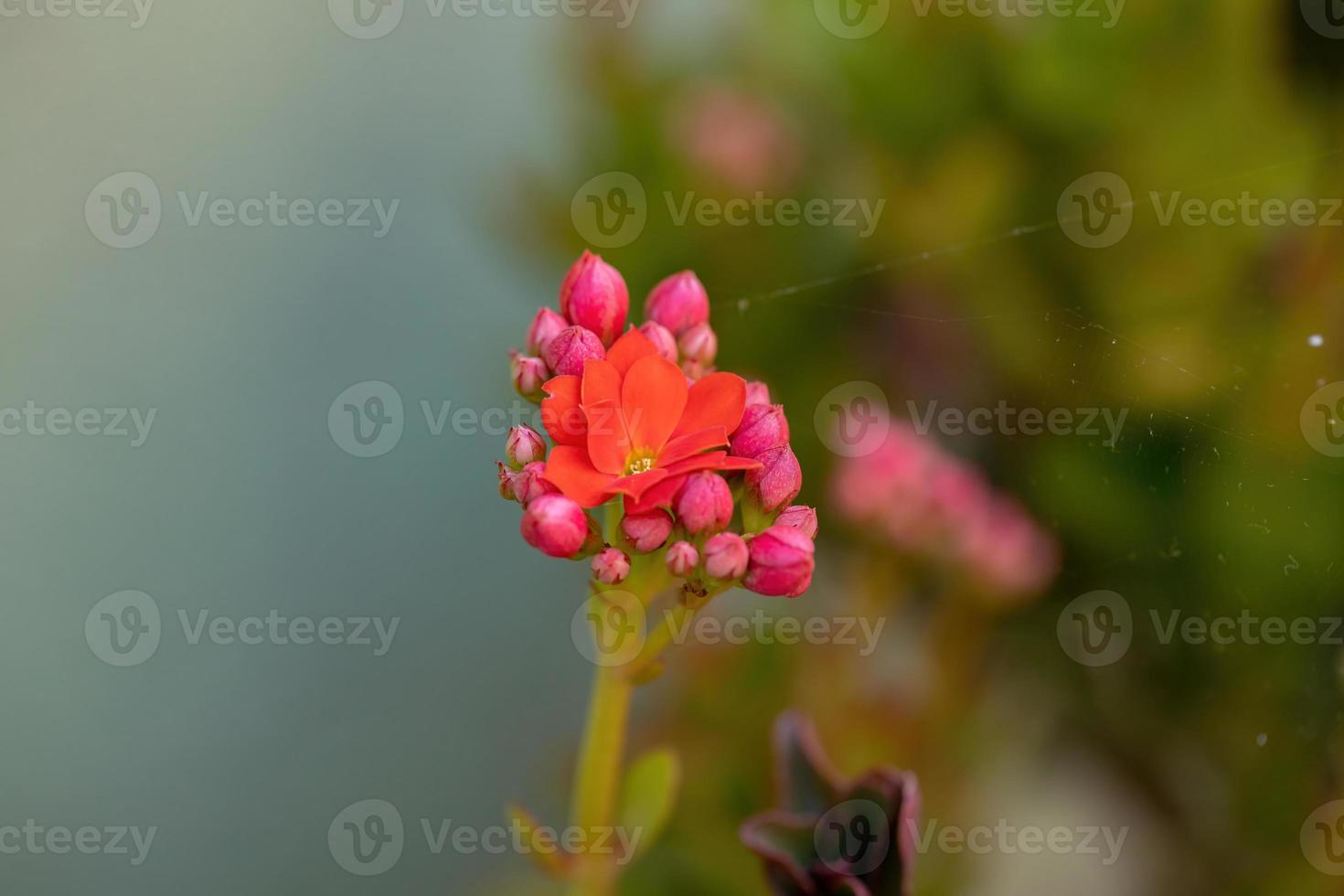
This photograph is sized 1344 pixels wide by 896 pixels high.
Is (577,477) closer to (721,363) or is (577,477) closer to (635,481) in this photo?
(635,481)

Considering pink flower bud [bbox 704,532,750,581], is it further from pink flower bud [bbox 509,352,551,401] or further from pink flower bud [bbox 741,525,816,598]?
pink flower bud [bbox 509,352,551,401]

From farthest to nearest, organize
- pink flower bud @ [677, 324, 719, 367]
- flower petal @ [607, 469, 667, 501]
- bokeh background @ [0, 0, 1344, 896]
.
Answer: bokeh background @ [0, 0, 1344, 896] → pink flower bud @ [677, 324, 719, 367] → flower petal @ [607, 469, 667, 501]

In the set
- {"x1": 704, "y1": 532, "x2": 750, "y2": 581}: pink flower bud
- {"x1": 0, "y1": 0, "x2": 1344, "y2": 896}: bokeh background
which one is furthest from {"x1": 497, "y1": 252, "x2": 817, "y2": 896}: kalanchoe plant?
{"x1": 0, "y1": 0, "x2": 1344, "y2": 896}: bokeh background

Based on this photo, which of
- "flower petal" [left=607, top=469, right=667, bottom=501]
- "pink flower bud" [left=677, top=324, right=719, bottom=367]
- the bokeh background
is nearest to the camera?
"flower petal" [left=607, top=469, right=667, bottom=501]

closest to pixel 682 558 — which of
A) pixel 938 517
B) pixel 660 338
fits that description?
pixel 660 338

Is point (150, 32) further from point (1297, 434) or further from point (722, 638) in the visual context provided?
point (1297, 434)

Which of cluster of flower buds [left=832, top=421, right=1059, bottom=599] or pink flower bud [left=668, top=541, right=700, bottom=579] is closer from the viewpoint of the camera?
pink flower bud [left=668, top=541, right=700, bottom=579]
